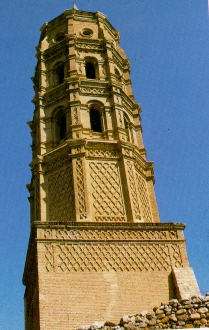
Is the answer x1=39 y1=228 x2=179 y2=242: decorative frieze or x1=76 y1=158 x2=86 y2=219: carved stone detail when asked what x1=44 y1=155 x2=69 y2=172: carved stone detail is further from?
x1=39 y1=228 x2=179 y2=242: decorative frieze

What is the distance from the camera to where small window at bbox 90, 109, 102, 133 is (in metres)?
18.5

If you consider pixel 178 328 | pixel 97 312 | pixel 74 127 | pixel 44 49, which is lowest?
pixel 178 328

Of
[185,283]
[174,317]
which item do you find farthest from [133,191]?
[174,317]

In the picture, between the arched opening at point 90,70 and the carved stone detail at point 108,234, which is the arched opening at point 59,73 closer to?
the arched opening at point 90,70

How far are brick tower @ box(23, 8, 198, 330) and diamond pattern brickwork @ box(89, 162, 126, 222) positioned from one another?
3 cm

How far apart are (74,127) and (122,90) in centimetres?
305

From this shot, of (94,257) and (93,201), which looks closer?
(94,257)

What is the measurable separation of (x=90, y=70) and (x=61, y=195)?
6628 millimetres

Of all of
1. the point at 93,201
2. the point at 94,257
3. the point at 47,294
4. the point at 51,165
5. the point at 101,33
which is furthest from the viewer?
the point at 101,33

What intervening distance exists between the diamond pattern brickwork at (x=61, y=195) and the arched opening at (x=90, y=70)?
17.4 feet

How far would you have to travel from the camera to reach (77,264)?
13820 millimetres

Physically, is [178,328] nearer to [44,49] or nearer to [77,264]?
[77,264]

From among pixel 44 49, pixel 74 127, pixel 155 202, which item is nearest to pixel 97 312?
pixel 155 202

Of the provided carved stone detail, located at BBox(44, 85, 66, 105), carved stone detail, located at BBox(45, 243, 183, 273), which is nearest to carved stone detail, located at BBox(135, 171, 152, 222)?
carved stone detail, located at BBox(45, 243, 183, 273)
